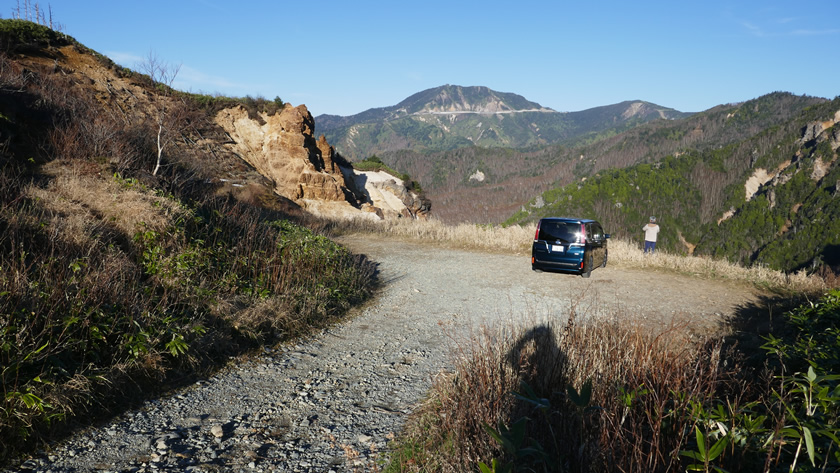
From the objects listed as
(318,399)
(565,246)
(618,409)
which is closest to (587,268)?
(565,246)

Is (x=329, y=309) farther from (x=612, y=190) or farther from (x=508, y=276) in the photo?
(x=612, y=190)

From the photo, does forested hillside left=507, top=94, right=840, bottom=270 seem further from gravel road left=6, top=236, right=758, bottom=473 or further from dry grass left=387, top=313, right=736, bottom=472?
dry grass left=387, top=313, right=736, bottom=472

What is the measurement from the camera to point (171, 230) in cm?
695

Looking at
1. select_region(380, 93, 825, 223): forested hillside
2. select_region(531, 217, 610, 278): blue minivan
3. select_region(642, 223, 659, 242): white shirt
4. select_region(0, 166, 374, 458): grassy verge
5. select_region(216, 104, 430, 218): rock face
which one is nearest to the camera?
select_region(0, 166, 374, 458): grassy verge

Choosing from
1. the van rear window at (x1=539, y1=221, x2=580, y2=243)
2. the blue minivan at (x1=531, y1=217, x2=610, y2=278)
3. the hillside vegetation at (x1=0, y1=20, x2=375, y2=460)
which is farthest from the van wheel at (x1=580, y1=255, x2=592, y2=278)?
the hillside vegetation at (x1=0, y1=20, x2=375, y2=460)

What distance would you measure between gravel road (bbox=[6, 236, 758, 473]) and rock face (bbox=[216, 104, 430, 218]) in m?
13.0

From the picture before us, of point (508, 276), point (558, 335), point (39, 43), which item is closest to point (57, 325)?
point (558, 335)

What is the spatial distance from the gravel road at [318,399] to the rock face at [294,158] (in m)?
13.0

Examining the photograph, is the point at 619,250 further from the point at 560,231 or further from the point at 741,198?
the point at 741,198

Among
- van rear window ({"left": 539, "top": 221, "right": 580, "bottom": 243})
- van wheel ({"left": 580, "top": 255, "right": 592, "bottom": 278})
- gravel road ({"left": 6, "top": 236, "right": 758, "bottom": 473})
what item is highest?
van rear window ({"left": 539, "top": 221, "right": 580, "bottom": 243})

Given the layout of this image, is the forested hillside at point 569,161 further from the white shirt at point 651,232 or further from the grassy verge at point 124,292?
the grassy verge at point 124,292

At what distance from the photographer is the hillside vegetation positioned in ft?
12.3

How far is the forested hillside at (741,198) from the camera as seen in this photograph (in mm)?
55781

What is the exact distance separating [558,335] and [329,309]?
421cm
